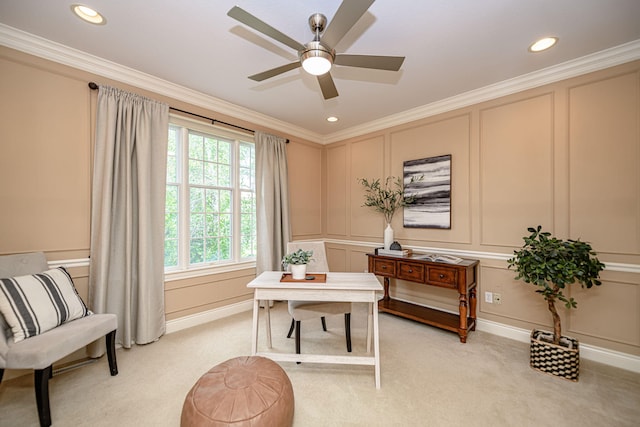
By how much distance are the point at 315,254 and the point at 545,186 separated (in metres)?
2.46

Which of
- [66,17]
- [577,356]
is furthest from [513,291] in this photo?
[66,17]

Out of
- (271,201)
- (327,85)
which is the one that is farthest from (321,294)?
(271,201)

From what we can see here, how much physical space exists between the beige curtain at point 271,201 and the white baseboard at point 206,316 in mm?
540

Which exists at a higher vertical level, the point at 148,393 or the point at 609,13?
the point at 609,13

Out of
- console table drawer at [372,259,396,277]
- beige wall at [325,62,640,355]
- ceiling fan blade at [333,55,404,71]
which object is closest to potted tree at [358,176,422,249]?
beige wall at [325,62,640,355]

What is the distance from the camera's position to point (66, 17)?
1.93 metres

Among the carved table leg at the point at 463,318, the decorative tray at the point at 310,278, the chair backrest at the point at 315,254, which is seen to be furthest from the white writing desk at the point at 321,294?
the carved table leg at the point at 463,318

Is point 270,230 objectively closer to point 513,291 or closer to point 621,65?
point 513,291

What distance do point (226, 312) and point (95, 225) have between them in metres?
1.81

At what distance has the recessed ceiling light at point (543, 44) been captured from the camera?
84.1 inches

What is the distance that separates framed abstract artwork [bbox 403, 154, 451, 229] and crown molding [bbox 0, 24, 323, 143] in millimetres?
2253

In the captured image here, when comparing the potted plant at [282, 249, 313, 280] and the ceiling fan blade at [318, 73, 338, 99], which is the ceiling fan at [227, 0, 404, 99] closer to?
the ceiling fan blade at [318, 73, 338, 99]

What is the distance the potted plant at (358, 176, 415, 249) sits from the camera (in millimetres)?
3604

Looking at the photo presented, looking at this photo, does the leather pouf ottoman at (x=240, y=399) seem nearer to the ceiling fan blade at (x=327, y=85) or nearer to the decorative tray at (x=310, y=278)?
the decorative tray at (x=310, y=278)
